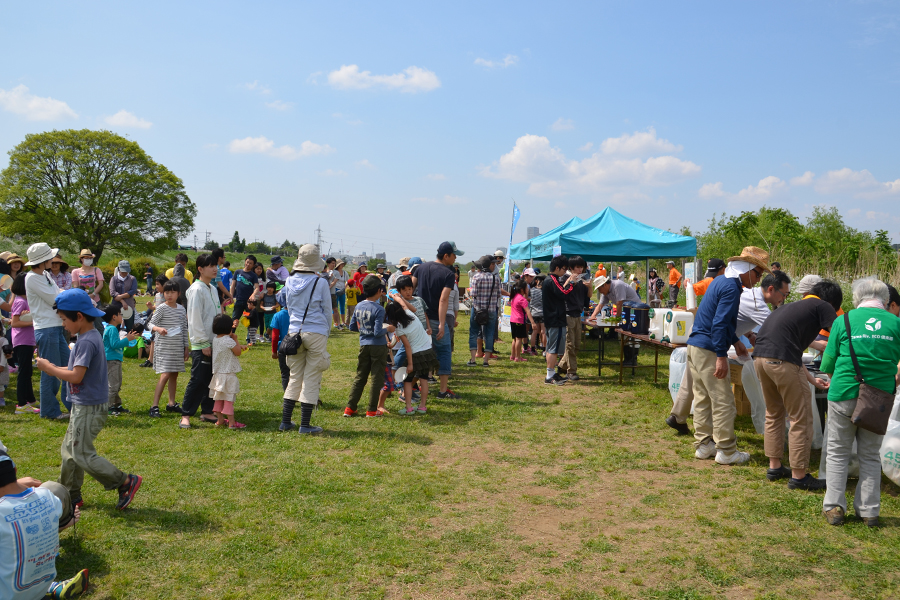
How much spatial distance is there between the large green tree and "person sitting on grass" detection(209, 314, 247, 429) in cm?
3625

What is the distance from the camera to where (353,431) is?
6.29m

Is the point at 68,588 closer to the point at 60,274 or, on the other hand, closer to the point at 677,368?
the point at 677,368

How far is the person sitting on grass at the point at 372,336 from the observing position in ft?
21.5

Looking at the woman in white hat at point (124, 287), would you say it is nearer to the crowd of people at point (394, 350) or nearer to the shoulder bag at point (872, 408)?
the crowd of people at point (394, 350)

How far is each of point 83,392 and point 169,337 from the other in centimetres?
276

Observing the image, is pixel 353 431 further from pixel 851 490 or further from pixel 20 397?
pixel 851 490

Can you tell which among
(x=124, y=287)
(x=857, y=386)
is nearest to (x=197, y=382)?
(x=124, y=287)

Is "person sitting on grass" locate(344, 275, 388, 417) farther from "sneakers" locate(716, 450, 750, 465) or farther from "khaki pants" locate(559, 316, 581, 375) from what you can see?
"sneakers" locate(716, 450, 750, 465)

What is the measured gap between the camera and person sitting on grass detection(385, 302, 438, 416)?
6887 mm

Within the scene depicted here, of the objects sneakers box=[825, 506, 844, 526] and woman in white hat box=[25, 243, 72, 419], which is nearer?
sneakers box=[825, 506, 844, 526]

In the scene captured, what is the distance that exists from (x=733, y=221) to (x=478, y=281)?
32.1 m

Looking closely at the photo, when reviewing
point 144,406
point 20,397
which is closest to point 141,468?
point 144,406

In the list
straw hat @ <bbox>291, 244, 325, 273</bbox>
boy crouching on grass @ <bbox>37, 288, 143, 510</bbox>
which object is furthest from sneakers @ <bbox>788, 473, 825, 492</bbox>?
boy crouching on grass @ <bbox>37, 288, 143, 510</bbox>

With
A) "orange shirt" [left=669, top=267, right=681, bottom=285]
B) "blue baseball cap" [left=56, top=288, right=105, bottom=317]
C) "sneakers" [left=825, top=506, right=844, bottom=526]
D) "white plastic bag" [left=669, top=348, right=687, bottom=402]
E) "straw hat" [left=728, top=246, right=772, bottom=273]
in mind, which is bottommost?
"sneakers" [left=825, top=506, right=844, bottom=526]
